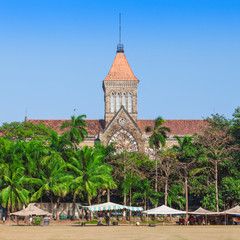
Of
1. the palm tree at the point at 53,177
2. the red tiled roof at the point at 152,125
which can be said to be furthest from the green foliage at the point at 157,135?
the red tiled roof at the point at 152,125

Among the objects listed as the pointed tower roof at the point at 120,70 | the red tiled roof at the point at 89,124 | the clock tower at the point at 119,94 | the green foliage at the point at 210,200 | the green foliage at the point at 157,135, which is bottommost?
the green foliage at the point at 210,200

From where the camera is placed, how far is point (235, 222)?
150 feet

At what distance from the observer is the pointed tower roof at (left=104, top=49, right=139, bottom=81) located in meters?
88.1

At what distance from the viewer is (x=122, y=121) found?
3211 inches

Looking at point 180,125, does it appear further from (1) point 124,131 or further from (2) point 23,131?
(2) point 23,131

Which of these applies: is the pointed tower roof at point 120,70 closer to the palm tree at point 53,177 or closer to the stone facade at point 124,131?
the stone facade at point 124,131

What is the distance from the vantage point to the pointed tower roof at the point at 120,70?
8812cm

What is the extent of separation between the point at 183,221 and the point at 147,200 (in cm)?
1270

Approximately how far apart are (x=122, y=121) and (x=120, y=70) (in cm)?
1304

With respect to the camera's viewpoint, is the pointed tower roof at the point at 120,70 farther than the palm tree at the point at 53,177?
Yes

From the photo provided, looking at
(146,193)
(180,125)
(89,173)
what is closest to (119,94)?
(180,125)

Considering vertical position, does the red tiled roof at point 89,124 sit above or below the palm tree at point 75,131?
above

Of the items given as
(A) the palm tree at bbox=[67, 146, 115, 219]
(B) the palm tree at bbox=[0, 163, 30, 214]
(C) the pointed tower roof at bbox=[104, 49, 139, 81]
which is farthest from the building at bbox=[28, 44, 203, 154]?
(B) the palm tree at bbox=[0, 163, 30, 214]

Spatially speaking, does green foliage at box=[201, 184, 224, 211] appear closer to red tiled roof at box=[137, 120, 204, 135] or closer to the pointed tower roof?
red tiled roof at box=[137, 120, 204, 135]
